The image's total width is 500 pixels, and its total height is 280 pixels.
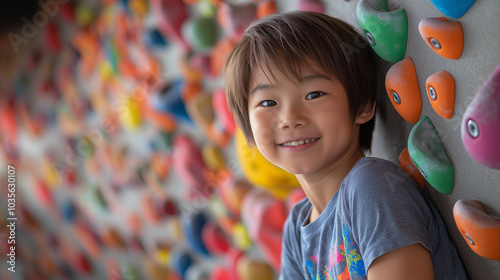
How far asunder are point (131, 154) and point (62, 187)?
1.66ft

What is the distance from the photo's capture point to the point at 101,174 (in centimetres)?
170

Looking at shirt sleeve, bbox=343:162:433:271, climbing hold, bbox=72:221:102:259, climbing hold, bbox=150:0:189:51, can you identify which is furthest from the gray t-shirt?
climbing hold, bbox=72:221:102:259

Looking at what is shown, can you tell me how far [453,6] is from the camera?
47cm

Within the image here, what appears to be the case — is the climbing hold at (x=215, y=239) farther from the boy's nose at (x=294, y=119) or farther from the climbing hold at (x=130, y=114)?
the boy's nose at (x=294, y=119)

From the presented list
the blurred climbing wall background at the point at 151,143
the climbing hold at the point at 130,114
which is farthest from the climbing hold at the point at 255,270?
the climbing hold at the point at 130,114

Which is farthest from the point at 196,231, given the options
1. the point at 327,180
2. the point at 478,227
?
the point at 478,227

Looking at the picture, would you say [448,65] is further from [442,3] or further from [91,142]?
[91,142]

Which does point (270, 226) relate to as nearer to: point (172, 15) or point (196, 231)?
point (196, 231)

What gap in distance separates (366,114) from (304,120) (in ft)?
0.32

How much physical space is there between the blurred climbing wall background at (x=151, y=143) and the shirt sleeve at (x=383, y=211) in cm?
5

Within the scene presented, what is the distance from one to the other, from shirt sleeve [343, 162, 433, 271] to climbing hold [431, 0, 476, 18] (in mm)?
186

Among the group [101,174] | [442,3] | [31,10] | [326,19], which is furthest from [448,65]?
[31,10]

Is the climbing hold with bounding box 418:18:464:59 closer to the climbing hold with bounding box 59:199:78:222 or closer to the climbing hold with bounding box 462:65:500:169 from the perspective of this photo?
the climbing hold with bounding box 462:65:500:169

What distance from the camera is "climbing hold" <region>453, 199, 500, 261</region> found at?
1.55ft
